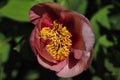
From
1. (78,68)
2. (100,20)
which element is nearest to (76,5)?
(100,20)

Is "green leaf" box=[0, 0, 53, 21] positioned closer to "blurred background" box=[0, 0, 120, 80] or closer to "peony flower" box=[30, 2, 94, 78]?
"blurred background" box=[0, 0, 120, 80]

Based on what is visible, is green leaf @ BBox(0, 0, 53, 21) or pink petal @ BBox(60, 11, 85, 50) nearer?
pink petal @ BBox(60, 11, 85, 50)

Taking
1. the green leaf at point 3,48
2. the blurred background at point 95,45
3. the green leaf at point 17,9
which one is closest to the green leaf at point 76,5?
the blurred background at point 95,45

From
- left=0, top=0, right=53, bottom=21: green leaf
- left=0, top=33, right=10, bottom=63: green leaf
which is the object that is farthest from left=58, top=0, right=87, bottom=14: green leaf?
left=0, top=33, right=10, bottom=63: green leaf

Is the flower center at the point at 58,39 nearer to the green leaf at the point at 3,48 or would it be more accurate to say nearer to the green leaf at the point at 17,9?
the green leaf at the point at 17,9

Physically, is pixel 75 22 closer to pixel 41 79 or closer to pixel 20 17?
pixel 20 17

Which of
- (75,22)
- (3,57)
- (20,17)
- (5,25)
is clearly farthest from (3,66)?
(75,22)
